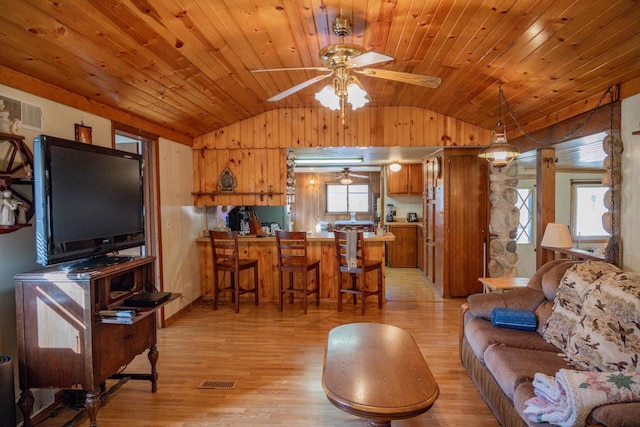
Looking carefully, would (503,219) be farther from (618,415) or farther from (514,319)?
(618,415)

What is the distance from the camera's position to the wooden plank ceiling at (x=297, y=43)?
200 centimetres

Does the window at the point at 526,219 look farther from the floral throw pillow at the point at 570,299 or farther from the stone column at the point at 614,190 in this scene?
the floral throw pillow at the point at 570,299

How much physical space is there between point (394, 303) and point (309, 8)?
3.71 m

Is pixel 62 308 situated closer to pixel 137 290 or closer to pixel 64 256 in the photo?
pixel 64 256

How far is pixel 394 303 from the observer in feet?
15.9

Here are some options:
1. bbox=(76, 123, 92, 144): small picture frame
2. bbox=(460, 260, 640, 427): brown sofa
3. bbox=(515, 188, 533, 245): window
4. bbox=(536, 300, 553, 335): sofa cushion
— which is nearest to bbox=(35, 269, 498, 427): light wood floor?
bbox=(460, 260, 640, 427): brown sofa

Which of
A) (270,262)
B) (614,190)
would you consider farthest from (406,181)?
(614,190)

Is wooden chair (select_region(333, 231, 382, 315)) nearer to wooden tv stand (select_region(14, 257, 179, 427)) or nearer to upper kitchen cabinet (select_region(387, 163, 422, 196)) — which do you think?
wooden tv stand (select_region(14, 257, 179, 427))

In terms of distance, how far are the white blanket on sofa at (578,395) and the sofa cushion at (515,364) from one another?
288mm

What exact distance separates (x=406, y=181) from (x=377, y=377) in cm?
572

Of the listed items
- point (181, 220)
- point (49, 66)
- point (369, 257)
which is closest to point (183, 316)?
point (181, 220)

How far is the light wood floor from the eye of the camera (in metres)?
2.38

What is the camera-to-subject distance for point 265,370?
9.87 feet

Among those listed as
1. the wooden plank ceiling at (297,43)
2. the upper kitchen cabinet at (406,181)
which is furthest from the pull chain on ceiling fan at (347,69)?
the upper kitchen cabinet at (406,181)
